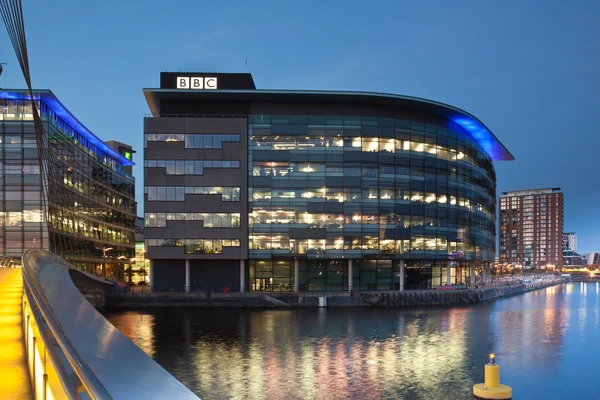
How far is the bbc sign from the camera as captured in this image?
303 ft

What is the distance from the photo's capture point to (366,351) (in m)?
45.5

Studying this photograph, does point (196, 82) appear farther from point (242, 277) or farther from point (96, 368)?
point (96, 368)

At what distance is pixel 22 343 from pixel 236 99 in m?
83.5

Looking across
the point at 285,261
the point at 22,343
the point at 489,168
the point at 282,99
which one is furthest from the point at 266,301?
the point at 22,343

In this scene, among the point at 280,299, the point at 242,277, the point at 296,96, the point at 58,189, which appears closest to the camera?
the point at 58,189

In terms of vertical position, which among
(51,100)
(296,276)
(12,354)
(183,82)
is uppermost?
(183,82)

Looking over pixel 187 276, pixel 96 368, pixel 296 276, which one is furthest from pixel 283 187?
pixel 96 368

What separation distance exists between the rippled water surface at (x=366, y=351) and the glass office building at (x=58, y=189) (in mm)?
19129

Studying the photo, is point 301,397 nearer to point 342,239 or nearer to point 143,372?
point 143,372

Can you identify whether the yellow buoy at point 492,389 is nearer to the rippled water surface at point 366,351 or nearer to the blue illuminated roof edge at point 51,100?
the rippled water surface at point 366,351

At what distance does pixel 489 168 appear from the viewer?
407 feet

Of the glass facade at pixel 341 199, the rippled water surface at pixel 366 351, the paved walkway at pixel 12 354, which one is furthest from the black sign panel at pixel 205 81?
the paved walkway at pixel 12 354

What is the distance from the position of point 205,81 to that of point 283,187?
866 inches

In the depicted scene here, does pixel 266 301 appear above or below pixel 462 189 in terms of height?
below
